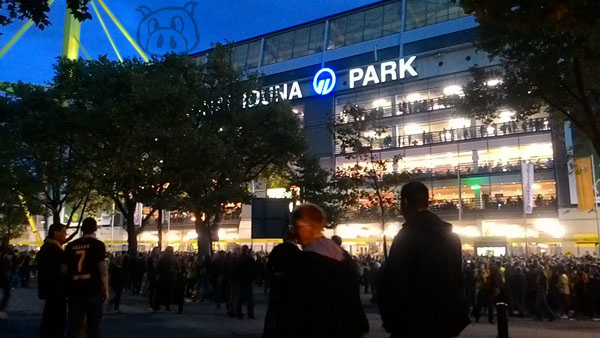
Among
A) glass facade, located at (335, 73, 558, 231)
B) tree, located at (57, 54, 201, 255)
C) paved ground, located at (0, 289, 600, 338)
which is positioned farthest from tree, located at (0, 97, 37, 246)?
glass facade, located at (335, 73, 558, 231)

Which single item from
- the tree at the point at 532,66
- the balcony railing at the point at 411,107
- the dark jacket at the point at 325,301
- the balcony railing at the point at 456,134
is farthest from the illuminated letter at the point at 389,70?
the dark jacket at the point at 325,301

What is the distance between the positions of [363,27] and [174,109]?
32167 millimetres

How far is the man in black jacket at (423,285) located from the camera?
2973 mm

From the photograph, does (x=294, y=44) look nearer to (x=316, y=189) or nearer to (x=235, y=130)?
(x=235, y=130)

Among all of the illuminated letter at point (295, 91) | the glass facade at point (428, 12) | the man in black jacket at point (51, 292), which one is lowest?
the man in black jacket at point (51, 292)

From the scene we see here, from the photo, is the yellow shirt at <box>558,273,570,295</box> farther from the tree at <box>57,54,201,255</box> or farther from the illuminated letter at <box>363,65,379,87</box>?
the illuminated letter at <box>363,65,379,87</box>

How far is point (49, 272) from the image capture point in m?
7.08

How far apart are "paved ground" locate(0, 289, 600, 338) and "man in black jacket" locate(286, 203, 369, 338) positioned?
303 inches

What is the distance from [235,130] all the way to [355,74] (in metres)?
26.0

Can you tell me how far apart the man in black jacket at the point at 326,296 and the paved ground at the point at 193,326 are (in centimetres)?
770

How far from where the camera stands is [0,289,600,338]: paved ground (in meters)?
10.5

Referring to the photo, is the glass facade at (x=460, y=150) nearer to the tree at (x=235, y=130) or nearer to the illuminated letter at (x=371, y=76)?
the illuminated letter at (x=371, y=76)

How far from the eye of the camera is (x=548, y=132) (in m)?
37.9

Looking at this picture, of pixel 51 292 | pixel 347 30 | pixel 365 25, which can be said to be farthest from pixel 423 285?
pixel 347 30
